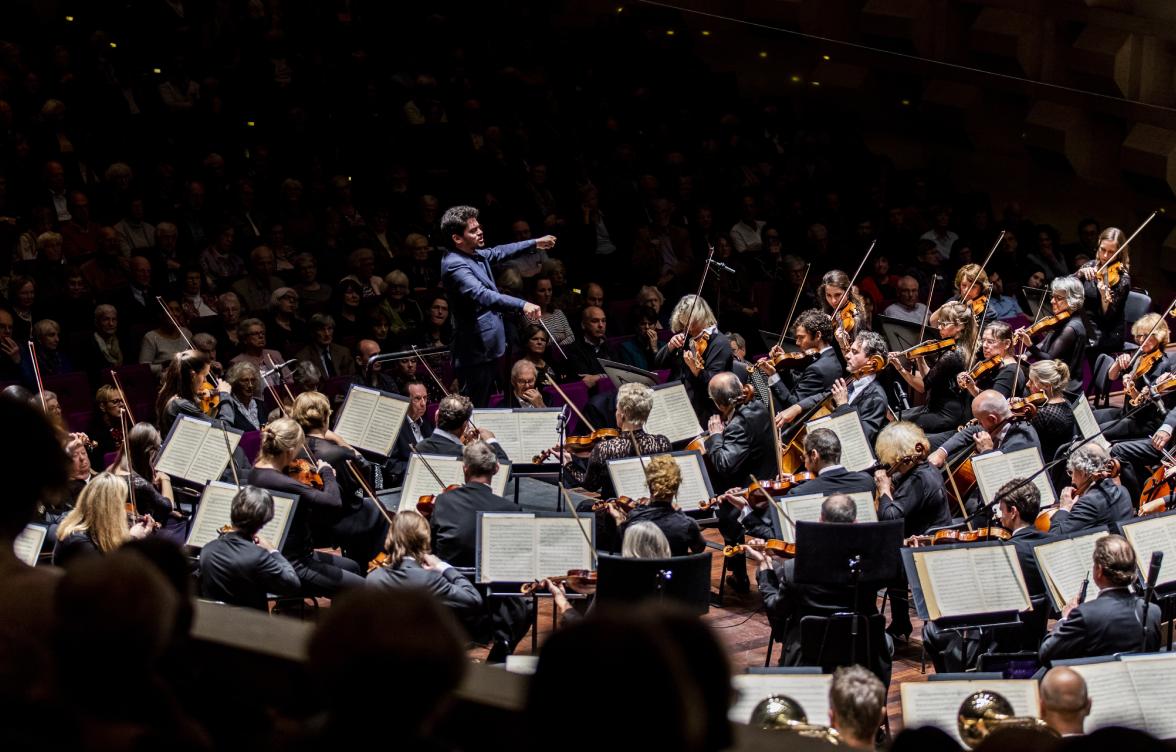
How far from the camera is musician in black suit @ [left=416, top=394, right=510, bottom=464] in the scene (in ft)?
21.7

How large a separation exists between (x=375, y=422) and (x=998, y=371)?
12.2ft

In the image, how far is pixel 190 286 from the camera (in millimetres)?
8938

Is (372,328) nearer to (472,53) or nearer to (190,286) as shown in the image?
(190,286)

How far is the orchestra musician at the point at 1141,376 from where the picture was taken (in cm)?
803

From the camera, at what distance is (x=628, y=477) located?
6246mm

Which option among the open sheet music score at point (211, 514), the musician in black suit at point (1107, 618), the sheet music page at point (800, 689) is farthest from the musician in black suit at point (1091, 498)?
the open sheet music score at point (211, 514)

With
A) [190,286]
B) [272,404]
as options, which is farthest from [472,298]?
[190,286]

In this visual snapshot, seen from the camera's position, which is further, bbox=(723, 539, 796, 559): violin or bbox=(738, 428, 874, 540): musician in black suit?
bbox=(738, 428, 874, 540): musician in black suit

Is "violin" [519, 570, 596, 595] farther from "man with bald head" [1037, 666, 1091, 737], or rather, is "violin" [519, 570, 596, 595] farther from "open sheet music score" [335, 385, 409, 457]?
"man with bald head" [1037, 666, 1091, 737]

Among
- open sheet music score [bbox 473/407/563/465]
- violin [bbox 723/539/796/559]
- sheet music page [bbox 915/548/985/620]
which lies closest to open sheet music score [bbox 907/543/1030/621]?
sheet music page [bbox 915/548/985/620]

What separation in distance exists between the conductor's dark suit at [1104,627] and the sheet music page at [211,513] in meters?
3.36

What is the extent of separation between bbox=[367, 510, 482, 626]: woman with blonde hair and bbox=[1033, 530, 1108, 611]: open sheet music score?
7.13 ft

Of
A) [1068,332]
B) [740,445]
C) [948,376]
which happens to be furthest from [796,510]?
[1068,332]

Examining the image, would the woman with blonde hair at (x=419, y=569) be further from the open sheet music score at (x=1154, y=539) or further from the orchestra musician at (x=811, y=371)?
the orchestra musician at (x=811, y=371)
